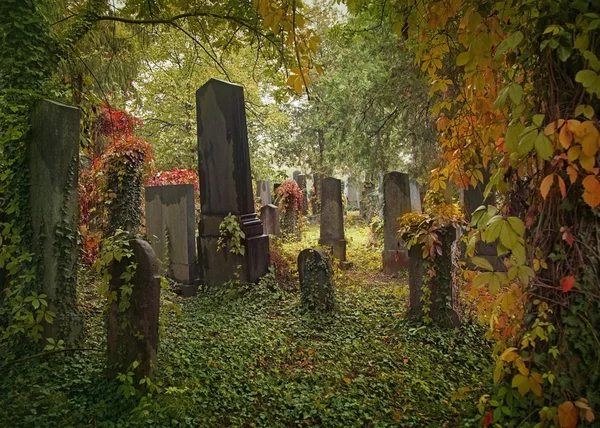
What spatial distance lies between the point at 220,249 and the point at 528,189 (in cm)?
525

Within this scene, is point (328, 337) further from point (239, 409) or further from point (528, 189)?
point (528, 189)

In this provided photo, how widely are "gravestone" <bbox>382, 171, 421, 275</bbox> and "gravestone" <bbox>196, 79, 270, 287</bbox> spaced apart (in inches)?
125

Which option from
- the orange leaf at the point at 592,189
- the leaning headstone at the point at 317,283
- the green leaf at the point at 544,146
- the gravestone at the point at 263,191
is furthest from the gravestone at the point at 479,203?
the gravestone at the point at 263,191

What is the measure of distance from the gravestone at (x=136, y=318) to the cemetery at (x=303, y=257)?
0.06ft

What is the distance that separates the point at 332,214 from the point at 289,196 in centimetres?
324

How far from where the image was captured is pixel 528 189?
2.29 metres

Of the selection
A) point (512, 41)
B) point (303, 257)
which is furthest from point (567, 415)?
point (303, 257)

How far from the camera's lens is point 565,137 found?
1.47 m

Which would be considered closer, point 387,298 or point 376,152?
point 387,298

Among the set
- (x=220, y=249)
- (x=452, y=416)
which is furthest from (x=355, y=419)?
(x=220, y=249)

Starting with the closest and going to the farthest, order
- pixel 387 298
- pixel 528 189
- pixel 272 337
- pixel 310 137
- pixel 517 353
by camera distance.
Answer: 1. pixel 517 353
2. pixel 528 189
3. pixel 272 337
4. pixel 387 298
5. pixel 310 137

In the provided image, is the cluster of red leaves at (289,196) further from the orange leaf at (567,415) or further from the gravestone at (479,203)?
the orange leaf at (567,415)

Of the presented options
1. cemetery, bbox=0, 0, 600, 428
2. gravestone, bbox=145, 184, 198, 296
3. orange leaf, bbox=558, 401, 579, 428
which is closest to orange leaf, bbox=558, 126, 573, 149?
cemetery, bbox=0, 0, 600, 428

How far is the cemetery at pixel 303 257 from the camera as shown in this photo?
6.29 ft
